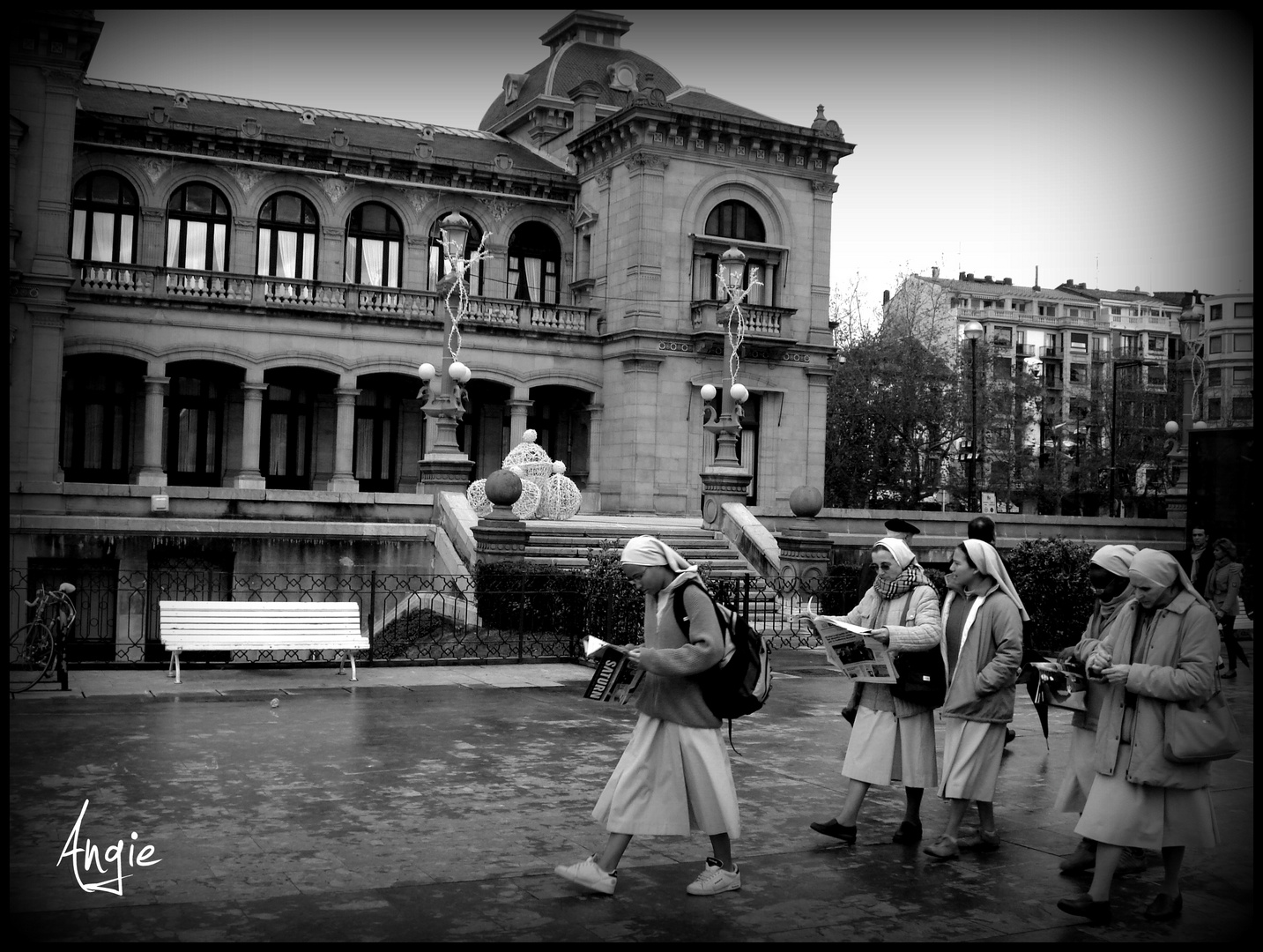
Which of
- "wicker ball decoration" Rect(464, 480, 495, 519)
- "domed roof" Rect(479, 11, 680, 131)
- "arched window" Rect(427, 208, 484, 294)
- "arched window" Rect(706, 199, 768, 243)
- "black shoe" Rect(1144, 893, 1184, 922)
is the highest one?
"domed roof" Rect(479, 11, 680, 131)

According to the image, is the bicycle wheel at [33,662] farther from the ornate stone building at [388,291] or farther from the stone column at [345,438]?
the stone column at [345,438]

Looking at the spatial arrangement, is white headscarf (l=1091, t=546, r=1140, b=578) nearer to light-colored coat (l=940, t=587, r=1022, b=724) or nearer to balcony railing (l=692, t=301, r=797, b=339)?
light-colored coat (l=940, t=587, r=1022, b=724)

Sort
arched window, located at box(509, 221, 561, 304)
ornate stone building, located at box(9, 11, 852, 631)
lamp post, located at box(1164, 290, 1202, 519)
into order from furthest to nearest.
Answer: arched window, located at box(509, 221, 561, 304), ornate stone building, located at box(9, 11, 852, 631), lamp post, located at box(1164, 290, 1202, 519)

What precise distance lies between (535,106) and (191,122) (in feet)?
38.1

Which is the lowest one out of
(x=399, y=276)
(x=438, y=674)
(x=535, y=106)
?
(x=438, y=674)

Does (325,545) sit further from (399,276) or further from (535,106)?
(535,106)

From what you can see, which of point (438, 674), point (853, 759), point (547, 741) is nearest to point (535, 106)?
point (438, 674)

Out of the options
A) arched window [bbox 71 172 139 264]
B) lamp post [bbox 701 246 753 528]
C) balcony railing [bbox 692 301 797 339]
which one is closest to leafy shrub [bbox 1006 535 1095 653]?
lamp post [bbox 701 246 753 528]

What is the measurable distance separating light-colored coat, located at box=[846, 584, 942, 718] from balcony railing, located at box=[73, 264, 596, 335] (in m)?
28.8

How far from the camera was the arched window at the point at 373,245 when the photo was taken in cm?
3831

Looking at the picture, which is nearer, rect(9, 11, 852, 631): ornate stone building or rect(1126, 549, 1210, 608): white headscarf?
rect(1126, 549, 1210, 608): white headscarf

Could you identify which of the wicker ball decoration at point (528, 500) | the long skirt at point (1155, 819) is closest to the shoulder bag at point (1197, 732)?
the long skirt at point (1155, 819)

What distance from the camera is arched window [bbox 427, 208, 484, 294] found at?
39.0 m

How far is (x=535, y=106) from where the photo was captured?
42.8 metres
